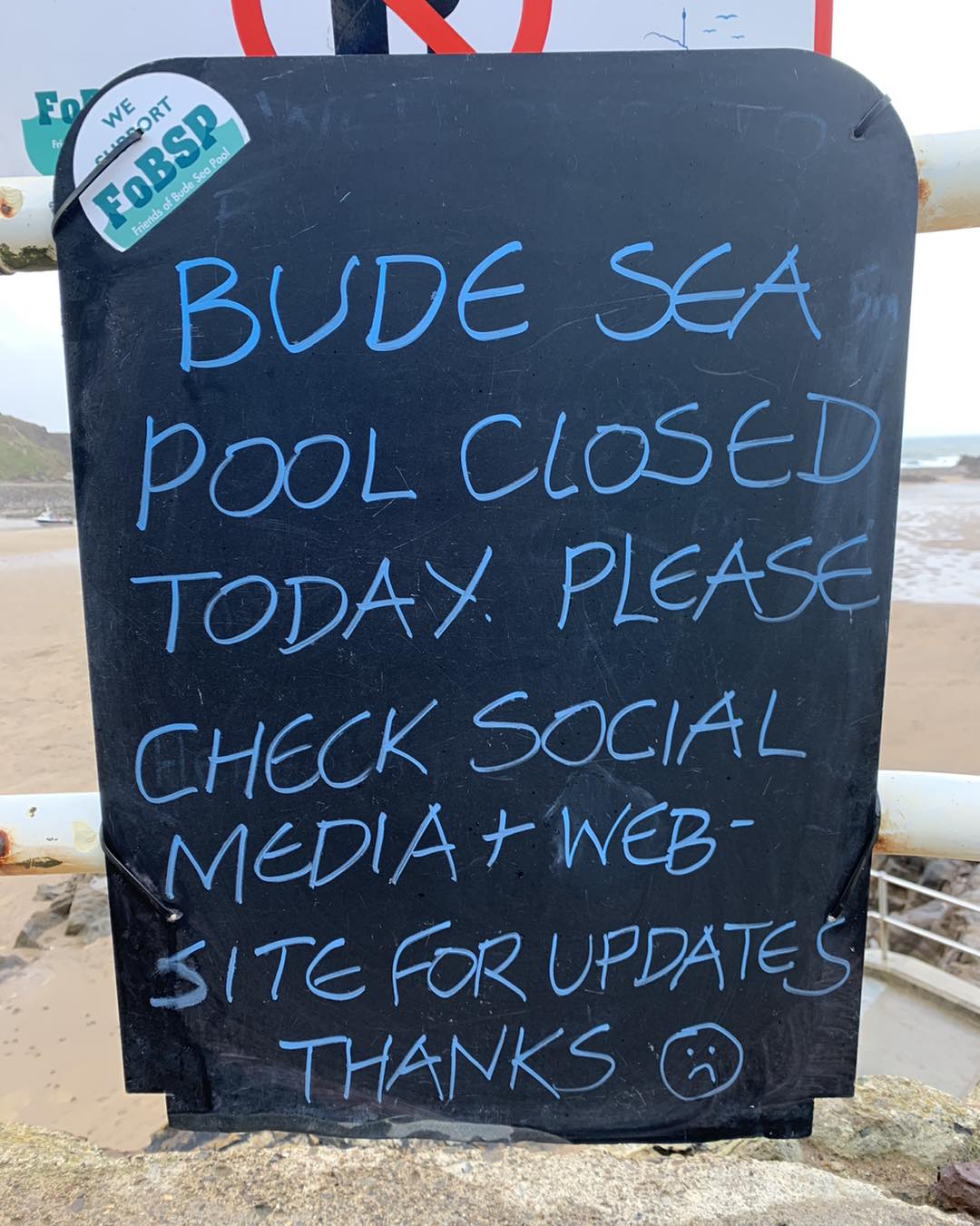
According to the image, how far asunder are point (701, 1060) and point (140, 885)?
119 cm

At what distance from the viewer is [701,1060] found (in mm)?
1626

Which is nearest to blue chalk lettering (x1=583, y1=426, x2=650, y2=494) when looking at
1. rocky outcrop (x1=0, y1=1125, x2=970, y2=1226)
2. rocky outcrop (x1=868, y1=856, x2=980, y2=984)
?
rocky outcrop (x1=0, y1=1125, x2=970, y2=1226)

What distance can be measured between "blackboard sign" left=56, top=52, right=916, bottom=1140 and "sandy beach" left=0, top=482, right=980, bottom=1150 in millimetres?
3358

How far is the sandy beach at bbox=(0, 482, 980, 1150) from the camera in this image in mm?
4629

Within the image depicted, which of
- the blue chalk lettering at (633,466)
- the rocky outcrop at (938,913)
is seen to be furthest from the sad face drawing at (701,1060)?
the rocky outcrop at (938,913)

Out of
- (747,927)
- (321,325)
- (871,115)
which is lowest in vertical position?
(747,927)

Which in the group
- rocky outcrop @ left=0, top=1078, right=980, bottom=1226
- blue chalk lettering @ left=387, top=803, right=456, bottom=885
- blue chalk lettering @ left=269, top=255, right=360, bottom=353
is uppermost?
blue chalk lettering @ left=269, top=255, right=360, bottom=353

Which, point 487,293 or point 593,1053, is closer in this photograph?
point 487,293

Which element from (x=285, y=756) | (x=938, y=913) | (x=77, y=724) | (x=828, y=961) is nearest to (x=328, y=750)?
(x=285, y=756)

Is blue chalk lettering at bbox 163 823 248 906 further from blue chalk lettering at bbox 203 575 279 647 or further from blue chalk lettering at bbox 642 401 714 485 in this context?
blue chalk lettering at bbox 642 401 714 485

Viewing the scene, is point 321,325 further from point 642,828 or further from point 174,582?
point 642,828

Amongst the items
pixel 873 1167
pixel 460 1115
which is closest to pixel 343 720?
pixel 460 1115

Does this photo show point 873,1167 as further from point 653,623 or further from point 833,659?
point 653,623

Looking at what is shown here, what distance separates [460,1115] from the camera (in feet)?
5.41
